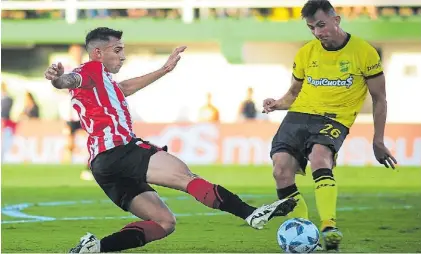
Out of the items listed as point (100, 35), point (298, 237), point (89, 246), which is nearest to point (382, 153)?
point (298, 237)

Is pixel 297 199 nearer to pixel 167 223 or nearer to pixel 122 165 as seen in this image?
pixel 167 223

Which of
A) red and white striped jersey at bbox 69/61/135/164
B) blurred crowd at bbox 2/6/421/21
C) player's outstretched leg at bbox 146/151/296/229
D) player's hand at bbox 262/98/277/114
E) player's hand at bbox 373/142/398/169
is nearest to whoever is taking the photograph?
player's outstretched leg at bbox 146/151/296/229

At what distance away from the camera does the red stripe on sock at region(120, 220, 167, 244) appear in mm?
7695

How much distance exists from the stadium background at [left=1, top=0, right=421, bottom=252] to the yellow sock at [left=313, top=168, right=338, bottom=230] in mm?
10605

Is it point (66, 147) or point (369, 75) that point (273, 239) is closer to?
point (369, 75)

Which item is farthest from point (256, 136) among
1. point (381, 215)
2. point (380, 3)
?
point (381, 215)

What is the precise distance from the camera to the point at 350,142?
2258 centimetres

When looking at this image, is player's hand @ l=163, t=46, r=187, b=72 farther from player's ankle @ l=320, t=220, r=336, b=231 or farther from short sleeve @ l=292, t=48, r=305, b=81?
player's ankle @ l=320, t=220, r=336, b=231

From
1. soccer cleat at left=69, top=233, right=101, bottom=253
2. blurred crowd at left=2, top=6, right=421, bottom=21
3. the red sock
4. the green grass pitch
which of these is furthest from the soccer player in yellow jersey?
blurred crowd at left=2, top=6, right=421, bottom=21

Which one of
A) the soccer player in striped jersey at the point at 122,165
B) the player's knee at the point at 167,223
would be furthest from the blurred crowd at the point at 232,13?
the player's knee at the point at 167,223

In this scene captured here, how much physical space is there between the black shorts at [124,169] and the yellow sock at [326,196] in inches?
56.5

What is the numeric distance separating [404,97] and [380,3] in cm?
351

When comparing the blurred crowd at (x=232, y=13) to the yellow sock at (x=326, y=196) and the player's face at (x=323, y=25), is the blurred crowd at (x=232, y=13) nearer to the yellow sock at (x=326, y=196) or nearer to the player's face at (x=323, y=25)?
the player's face at (x=323, y=25)

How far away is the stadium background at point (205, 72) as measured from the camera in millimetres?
22578
